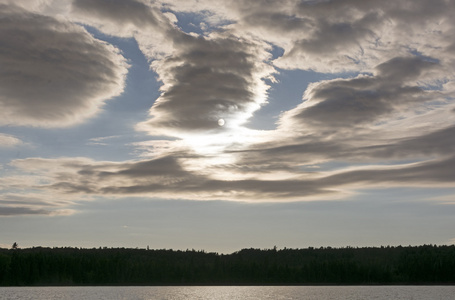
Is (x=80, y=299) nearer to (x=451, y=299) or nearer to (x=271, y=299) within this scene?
(x=271, y=299)

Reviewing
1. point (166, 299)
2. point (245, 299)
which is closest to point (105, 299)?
point (166, 299)

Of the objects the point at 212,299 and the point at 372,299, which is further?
the point at 212,299

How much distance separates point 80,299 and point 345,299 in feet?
290

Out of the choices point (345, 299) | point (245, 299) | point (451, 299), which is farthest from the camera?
point (245, 299)

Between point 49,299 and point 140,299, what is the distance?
1174 inches

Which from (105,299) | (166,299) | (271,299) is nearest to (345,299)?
(271,299)

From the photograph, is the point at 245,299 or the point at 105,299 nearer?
the point at 105,299

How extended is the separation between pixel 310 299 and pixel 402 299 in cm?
3126

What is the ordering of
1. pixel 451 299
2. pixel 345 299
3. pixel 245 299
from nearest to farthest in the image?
pixel 451 299 → pixel 345 299 → pixel 245 299

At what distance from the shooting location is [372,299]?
17050cm

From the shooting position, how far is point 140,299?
585 ft

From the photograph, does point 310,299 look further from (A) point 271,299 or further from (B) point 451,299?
(B) point 451,299

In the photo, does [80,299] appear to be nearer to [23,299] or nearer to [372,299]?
[23,299]

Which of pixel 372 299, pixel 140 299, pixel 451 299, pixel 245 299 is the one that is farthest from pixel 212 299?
pixel 451 299
